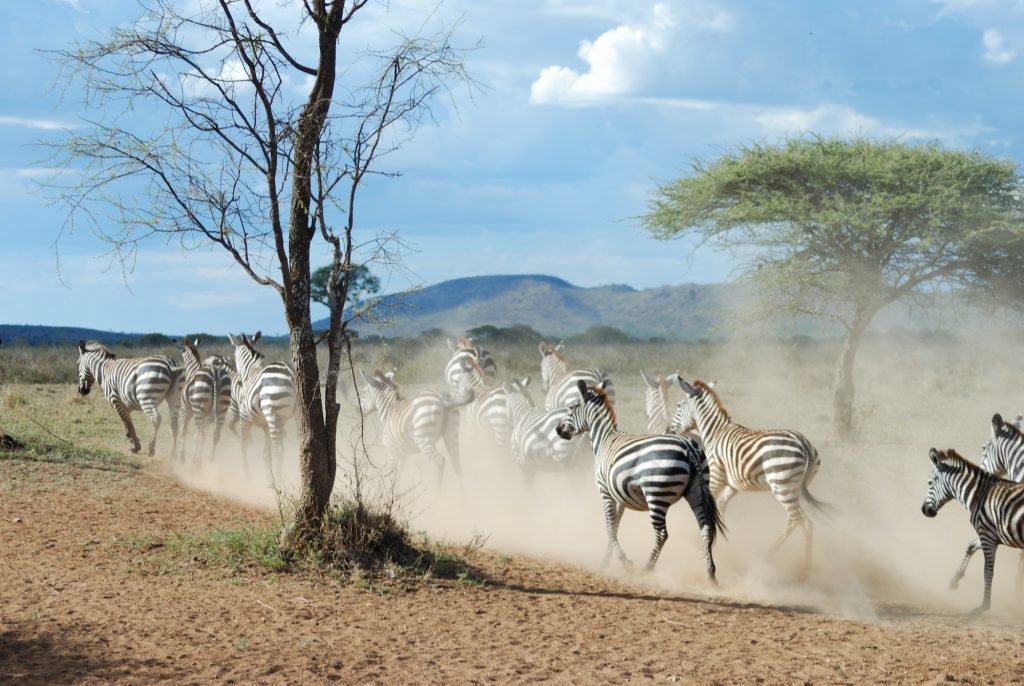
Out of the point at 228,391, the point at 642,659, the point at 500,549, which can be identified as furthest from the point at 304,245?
the point at 228,391

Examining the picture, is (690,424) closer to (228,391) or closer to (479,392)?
(479,392)

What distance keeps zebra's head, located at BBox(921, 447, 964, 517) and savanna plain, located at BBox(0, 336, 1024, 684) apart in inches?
39.3

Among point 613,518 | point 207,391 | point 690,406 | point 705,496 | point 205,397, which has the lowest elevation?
point 613,518

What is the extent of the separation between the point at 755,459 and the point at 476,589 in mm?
3523

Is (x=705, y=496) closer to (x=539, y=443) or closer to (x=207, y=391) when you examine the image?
(x=539, y=443)

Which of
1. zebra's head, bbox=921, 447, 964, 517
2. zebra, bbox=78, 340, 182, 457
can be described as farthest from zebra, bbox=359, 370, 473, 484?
zebra's head, bbox=921, 447, 964, 517

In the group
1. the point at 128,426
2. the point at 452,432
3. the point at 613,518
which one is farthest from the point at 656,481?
the point at 128,426

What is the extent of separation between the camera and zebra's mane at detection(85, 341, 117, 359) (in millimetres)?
19375

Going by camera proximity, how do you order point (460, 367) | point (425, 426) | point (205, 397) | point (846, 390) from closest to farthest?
1. point (425, 426)
2. point (205, 397)
3. point (460, 367)
4. point (846, 390)

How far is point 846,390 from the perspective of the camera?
20594 mm

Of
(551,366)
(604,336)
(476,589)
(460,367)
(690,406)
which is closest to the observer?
(476,589)

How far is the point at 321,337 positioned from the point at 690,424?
4660 mm

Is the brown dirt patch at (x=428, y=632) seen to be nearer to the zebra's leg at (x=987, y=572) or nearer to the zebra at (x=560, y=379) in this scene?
the zebra's leg at (x=987, y=572)

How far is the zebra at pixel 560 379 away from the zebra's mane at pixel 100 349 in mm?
8362
